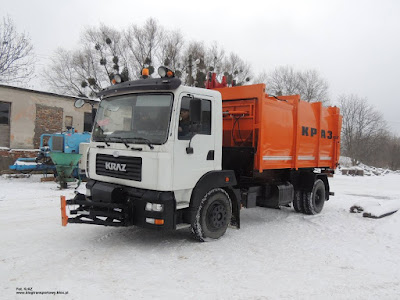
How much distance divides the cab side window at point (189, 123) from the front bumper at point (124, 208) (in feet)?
3.16

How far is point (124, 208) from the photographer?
5066 millimetres

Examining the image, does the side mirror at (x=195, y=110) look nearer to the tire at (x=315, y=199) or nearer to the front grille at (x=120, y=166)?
the front grille at (x=120, y=166)

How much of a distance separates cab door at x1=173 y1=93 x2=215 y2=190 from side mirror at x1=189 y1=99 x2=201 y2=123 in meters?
0.03

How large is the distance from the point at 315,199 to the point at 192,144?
16.3ft

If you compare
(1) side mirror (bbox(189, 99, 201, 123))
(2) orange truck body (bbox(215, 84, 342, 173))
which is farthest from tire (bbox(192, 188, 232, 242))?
(1) side mirror (bbox(189, 99, 201, 123))

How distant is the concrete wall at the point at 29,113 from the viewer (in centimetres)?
1528

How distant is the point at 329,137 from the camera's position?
8.98 meters

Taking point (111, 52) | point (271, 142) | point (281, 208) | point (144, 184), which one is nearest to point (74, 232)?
point (144, 184)

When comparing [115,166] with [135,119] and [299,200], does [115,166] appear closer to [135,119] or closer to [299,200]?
[135,119]

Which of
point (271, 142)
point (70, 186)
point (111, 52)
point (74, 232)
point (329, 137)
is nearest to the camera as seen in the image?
point (74, 232)

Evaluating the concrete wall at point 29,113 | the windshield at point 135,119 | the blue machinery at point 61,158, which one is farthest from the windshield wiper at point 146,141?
the concrete wall at point 29,113

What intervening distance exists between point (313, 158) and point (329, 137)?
1.14 metres

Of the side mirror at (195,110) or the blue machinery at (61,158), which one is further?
the blue machinery at (61,158)

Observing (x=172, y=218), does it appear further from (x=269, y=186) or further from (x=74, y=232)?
(x=269, y=186)
